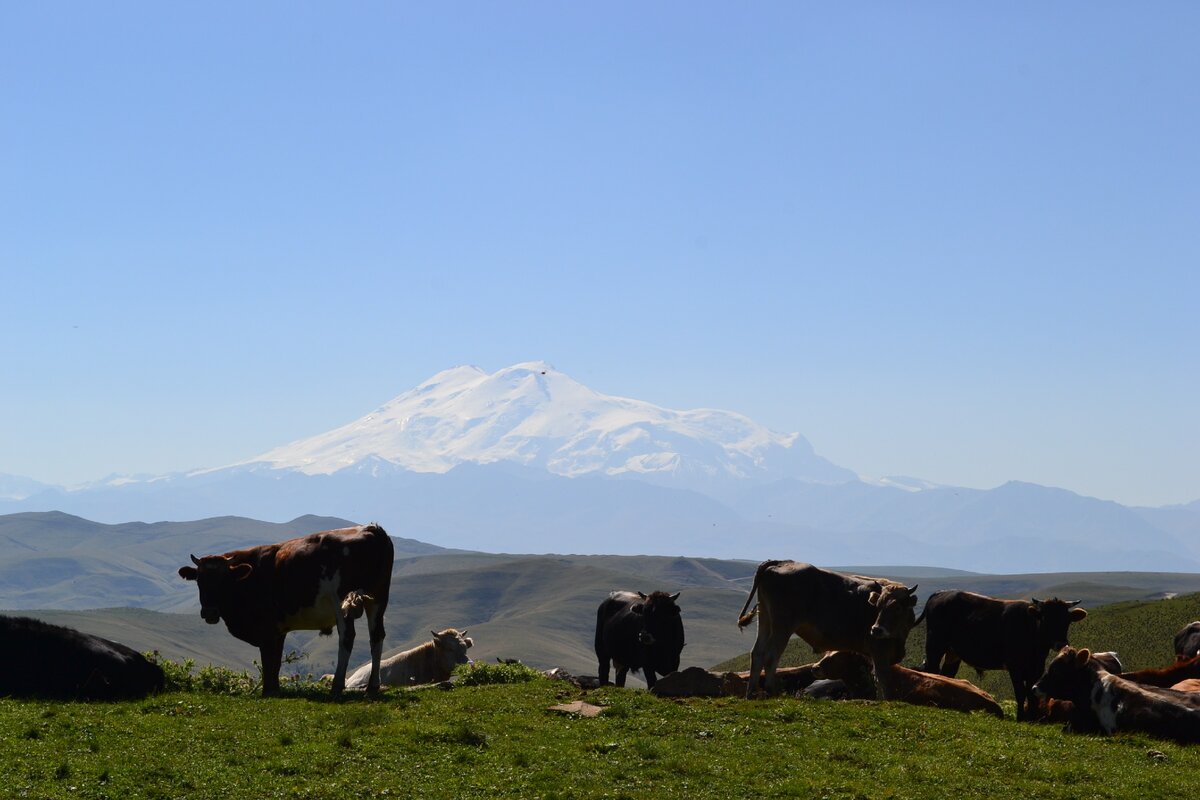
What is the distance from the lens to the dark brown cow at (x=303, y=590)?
77.5 ft

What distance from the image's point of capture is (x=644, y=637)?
2711cm

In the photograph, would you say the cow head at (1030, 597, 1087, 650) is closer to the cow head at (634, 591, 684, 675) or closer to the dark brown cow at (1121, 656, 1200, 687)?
the dark brown cow at (1121, 656, 1200, 687)

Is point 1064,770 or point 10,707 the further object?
point 10,707

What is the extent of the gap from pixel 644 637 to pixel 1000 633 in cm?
794

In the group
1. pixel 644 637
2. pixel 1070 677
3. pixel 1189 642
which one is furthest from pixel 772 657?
pixel 1189 642

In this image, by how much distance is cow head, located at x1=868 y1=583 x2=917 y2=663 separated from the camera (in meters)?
23.7

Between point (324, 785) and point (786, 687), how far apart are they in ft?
46.3

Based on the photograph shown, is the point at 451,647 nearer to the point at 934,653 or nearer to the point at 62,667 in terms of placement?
the point at 62,667

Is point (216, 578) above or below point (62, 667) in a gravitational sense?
above

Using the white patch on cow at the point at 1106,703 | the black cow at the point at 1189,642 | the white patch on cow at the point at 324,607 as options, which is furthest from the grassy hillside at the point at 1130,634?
the white patch on cow at the point at 324,607

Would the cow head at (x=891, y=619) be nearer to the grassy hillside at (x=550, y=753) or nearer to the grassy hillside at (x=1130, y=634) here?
the grassy hillside at (x=550, y=753)

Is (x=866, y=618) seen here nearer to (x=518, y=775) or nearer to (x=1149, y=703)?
(x=1149, y=703)

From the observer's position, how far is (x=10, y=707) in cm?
1953

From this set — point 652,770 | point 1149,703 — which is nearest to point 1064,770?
point 1149,703
